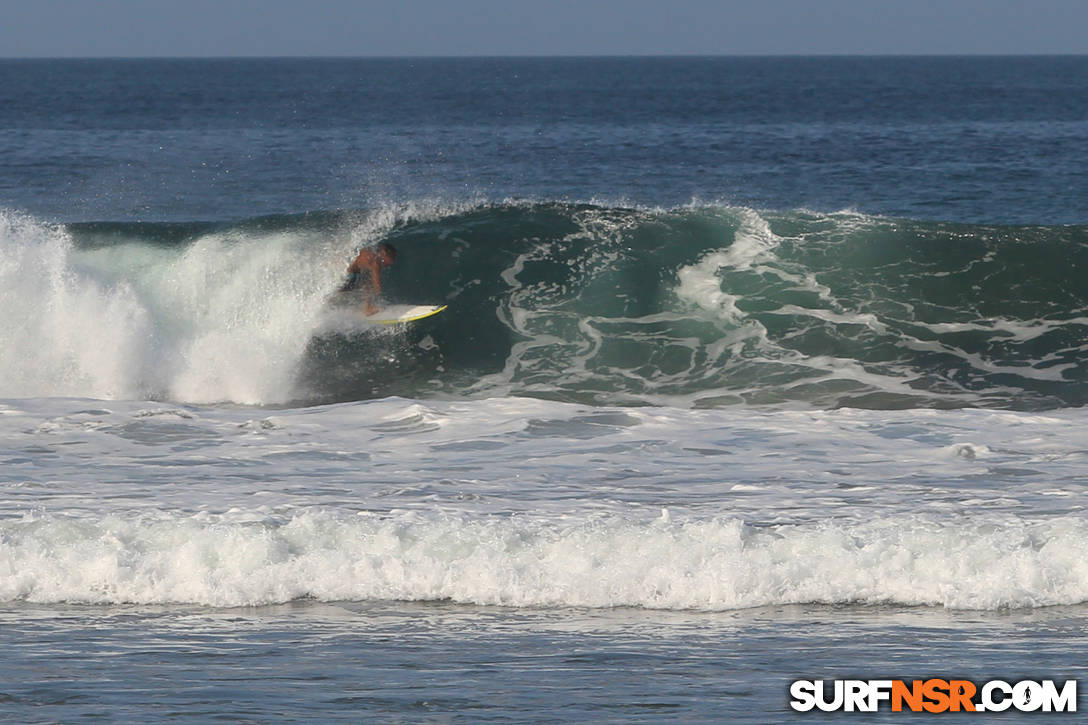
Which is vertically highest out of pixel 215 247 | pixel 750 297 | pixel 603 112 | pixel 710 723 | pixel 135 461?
pixel 603 112

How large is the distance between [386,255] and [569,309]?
254cm

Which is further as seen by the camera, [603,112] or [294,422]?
[603,112]

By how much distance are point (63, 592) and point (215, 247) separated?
11285 mm

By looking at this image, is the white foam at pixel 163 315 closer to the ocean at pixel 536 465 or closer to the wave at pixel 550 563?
the ocean at pixel 536 465

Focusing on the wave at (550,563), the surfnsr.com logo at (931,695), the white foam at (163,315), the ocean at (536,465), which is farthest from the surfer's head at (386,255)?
the surfnsr.com logo at (931,695)

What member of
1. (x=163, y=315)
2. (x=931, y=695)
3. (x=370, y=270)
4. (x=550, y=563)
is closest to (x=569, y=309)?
(x=370, y=270)

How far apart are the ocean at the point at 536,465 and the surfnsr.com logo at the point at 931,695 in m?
0.10

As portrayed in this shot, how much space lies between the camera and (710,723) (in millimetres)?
5648

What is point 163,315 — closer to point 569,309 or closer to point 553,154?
point 569,309

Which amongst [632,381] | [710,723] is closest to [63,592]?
[710,723]

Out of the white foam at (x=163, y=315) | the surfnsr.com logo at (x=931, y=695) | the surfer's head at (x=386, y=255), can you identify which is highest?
the surfer's head at (x=386, y=255)

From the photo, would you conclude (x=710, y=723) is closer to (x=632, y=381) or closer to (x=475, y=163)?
(x=632, y=381)

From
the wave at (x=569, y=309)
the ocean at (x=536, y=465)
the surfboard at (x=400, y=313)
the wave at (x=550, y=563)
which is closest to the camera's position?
the ocean at (x=536, y=465)

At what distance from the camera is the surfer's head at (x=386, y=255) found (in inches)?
683
